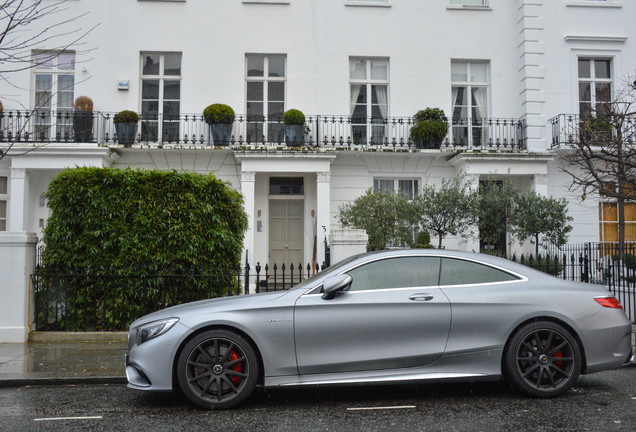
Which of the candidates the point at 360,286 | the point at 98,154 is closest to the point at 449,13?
the point at 98,154

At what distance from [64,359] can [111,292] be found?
1.69m

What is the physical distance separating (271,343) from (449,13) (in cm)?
1554

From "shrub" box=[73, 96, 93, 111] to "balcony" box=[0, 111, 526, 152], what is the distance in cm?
26

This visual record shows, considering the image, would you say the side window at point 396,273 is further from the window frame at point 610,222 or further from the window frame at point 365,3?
the window frame at point 610,222

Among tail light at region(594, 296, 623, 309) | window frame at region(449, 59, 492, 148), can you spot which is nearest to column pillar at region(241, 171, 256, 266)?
window frame at region(449, 59, 492, 148)

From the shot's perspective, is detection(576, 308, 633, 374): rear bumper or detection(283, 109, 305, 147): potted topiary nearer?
detection(576, 308, 633, 374): rear bumper

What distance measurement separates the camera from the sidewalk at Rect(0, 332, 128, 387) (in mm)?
6719

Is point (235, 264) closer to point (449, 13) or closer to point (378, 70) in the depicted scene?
point (378, 70)

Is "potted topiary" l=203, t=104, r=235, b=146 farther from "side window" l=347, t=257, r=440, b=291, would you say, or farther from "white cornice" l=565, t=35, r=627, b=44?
"side window" l=347, t=257, r=440, b=291

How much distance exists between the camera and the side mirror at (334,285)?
5391 mm

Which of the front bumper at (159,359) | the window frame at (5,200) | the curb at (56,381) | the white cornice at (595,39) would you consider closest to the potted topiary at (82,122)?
the window frame at (5,200)

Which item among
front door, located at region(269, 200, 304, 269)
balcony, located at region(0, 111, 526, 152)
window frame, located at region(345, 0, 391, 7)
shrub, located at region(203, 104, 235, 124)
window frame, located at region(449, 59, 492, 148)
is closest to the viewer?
shrub, located at region(203, 104, 235, 124)

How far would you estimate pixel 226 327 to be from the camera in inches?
212

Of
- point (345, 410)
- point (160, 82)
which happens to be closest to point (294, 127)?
point (160, 82)
